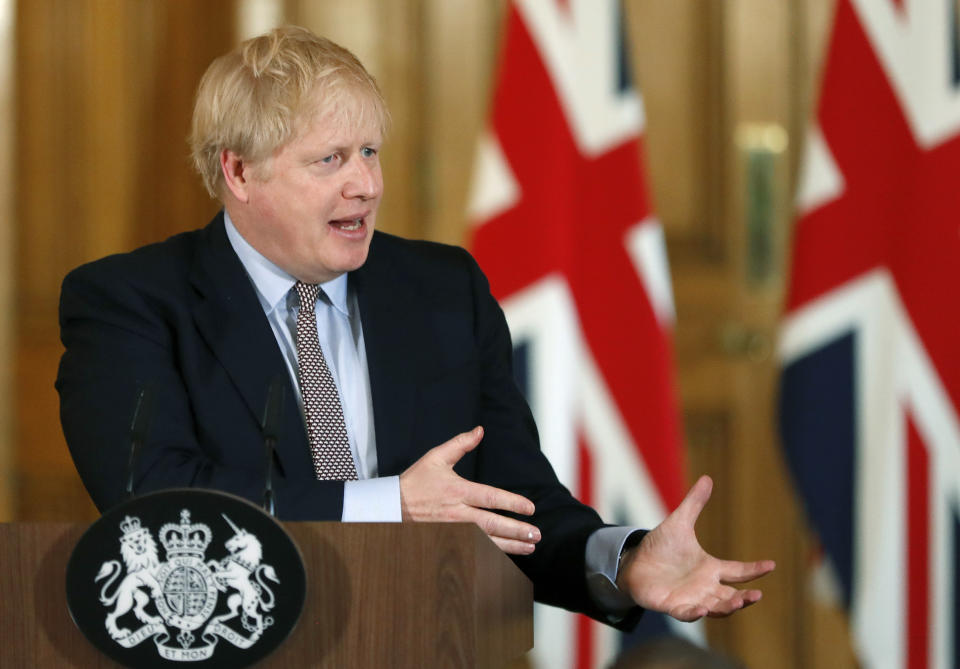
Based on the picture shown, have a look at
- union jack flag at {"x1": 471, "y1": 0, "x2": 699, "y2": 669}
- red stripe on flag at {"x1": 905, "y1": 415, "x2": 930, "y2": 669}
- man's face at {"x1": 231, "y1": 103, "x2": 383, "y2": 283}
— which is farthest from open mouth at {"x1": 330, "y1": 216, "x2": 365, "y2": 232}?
red stripe on flag at {"x1": 905, "y1": 415, "x2": 930, "y2": 669}

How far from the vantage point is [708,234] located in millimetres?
3574

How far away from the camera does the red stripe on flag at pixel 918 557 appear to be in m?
3.06

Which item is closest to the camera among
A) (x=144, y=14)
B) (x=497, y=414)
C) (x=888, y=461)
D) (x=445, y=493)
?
(x=445, y=493)

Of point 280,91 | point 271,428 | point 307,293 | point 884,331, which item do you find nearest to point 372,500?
point 271,428

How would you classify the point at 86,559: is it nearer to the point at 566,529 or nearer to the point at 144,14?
the point at 566,529

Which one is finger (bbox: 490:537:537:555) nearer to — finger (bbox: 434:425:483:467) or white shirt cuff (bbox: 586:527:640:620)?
finger (bbox: 434:425:483:467)

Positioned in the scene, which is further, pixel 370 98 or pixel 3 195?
pixel 3 195

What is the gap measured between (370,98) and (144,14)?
2.15 metres

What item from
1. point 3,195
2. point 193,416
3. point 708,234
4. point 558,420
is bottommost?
point 193,416

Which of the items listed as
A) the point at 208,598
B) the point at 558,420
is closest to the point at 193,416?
the point at 208,598

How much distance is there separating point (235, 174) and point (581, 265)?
4.83 feet

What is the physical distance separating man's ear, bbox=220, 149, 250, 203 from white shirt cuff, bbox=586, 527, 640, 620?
2.46 feet

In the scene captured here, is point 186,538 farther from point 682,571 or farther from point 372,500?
point 682,571

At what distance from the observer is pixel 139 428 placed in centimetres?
134
